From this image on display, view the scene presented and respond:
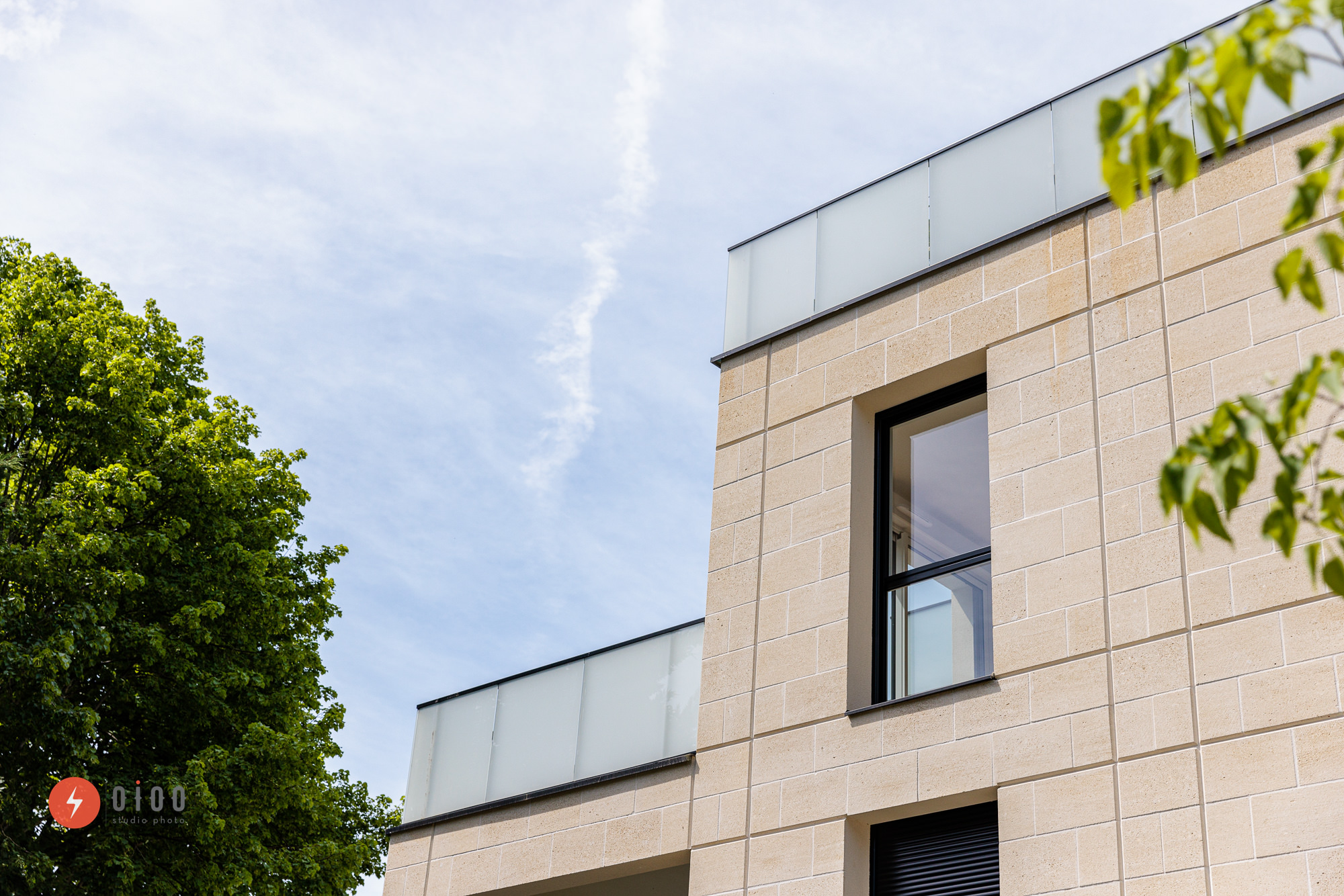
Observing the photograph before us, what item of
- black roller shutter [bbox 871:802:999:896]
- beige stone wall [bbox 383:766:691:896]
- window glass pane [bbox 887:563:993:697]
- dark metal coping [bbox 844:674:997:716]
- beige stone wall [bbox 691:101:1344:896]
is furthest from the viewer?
beige stone wall [bbox 383:766:691:896]

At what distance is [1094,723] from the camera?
26.9 feet

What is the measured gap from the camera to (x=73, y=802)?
53.7 ft

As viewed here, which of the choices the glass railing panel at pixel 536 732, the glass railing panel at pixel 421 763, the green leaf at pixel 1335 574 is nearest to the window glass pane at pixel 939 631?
the glass railing panel at pixel 536 732

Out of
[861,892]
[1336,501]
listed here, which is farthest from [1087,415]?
[1336,501]

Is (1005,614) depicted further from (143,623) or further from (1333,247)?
(143,623)

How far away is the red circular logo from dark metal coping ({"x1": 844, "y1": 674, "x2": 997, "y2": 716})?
11031 mm

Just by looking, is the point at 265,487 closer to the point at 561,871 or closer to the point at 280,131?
the point at 280,131

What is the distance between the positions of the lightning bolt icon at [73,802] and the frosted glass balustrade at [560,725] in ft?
19.7

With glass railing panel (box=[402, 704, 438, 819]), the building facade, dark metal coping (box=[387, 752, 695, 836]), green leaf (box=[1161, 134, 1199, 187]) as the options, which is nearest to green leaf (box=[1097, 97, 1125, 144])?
green leaf (box=[1161, 134, 1199, 187])

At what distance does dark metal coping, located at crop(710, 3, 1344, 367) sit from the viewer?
29.8 ft

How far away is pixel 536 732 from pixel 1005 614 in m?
4.62

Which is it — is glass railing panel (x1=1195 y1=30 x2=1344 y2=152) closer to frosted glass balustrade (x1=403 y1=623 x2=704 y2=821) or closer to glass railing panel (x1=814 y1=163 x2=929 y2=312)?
glass railing panel (x1=814 y1=163 x2=929 y2=312)

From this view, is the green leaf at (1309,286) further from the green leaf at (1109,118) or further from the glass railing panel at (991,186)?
the glass railing panel at (991,186)

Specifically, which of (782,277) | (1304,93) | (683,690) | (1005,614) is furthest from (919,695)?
(1304,93)
